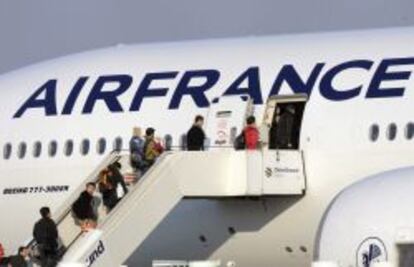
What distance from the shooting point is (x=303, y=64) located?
1513 inches

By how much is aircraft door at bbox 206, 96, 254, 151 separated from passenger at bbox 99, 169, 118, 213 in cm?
241

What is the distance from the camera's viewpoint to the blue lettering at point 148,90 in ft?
131

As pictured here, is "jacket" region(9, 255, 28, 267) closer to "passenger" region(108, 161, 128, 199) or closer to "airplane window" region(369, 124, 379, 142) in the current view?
"passenger" region(108, 161, 128, 199)

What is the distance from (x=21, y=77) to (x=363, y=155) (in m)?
10.2

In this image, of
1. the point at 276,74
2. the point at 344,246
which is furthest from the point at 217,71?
the point at 344,246

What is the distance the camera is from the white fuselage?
3700 centimetres

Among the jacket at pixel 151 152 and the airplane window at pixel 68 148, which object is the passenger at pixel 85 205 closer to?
the jacket at pixel 151 152

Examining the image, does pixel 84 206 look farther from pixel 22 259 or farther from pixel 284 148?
pixel 284 148

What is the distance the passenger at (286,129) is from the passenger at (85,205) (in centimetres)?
393

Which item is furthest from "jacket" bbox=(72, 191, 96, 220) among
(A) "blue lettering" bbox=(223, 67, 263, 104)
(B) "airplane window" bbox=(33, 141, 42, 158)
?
(B) "airplane window" bbox=(33, 141, 42, 158)

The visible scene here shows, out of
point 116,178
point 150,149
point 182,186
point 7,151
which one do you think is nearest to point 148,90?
point 150,149

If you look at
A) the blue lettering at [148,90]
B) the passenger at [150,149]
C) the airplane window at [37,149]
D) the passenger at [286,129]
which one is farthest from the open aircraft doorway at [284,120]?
the airplane window at [37,149]

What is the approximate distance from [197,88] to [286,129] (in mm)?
2584

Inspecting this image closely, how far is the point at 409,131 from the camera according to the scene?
36.4m
